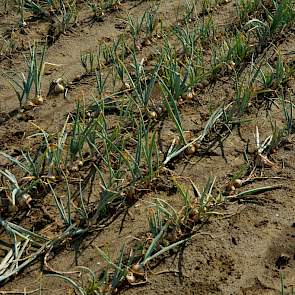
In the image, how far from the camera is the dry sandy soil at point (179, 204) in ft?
7.18

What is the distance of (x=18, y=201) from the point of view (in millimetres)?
2447

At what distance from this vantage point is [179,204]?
98.0 inches

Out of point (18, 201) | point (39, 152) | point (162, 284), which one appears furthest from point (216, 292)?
point (39, 152)

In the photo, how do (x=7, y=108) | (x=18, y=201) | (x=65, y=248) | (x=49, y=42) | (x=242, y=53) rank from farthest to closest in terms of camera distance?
(x=49, y=42) < (x=242, y=53) < (x=7, y=108) < (x=18, y=201) < (x=65, y=248)

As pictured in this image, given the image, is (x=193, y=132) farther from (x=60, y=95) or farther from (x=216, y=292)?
(x=216, y=292)

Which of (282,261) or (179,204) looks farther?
(179,204)

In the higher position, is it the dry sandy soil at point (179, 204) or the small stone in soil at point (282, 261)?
the dry sandy soil at point (179, 204)

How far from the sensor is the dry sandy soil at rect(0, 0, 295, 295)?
86.1 inches

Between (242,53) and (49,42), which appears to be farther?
(49,42)

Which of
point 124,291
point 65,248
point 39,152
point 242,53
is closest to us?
point 124,291

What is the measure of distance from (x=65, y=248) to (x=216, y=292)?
574 mm

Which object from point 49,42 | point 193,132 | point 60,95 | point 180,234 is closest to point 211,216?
point 180,234

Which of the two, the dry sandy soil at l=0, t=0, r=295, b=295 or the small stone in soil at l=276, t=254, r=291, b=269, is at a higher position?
the dry sandy soil at l=0, t=0, r=295, b=295

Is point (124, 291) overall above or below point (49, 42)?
below
